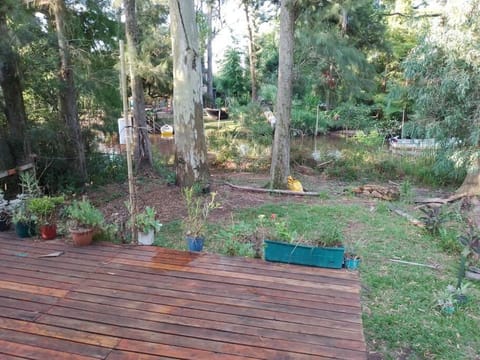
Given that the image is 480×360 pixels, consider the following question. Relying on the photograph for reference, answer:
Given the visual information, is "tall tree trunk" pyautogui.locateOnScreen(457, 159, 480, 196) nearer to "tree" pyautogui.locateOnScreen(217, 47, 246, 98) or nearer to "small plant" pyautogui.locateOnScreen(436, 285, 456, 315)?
"small plant" pyautogui.locateOnScreen(436, 285, 456, 315)

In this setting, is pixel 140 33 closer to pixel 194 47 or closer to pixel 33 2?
pixel 33 2

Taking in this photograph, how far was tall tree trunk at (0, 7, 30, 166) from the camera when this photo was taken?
5.58m

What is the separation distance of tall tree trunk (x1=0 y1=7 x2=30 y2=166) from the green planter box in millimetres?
4902

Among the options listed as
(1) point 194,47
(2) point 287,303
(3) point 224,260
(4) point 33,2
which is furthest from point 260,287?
(4) point 33,2

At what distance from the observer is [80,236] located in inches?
111

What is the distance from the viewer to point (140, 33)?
832 centimetres

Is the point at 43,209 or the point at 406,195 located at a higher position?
the point at 43,209

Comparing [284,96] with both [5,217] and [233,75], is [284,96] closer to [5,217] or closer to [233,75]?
[5,217]

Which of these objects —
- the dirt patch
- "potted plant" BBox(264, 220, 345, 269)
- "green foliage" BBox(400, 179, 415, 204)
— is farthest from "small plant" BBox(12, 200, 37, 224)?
"green foliage" BBox(400, 179, 415, 204)

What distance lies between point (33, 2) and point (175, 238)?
193 inches

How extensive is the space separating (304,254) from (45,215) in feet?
6.90

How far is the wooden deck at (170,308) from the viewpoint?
63.6 inches

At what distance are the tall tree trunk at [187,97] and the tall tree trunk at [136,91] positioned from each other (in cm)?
169

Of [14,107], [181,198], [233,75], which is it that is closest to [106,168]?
[14,107]
